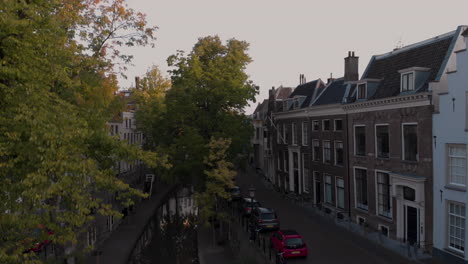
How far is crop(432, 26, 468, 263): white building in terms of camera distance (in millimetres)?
18844

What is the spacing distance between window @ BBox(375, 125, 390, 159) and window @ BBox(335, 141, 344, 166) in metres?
5.49

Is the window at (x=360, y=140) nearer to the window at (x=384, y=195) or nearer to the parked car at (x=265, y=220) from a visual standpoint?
the window at (x=384, y=195)

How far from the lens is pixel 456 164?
19.5 metres

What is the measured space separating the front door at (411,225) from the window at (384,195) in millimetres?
1600

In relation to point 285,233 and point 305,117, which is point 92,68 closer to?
point 285,233

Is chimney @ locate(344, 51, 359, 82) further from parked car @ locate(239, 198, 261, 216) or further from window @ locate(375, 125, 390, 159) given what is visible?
parked car @ locate(239, 198, 261, 216)

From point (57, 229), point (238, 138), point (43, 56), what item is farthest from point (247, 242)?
point (43, 56)

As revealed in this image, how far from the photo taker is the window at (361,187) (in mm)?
28375

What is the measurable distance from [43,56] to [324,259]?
18.1 metres

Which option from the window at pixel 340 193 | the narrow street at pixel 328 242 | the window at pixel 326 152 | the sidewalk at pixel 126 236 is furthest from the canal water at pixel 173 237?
the window at pixel 326 152

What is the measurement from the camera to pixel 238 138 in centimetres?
3098

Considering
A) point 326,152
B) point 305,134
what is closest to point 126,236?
point 326,152

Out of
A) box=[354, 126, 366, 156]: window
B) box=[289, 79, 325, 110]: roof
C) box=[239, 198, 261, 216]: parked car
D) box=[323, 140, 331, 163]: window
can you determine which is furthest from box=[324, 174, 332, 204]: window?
box=[289, 79, 325, 110]: roof

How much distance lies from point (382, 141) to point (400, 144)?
209 cm
